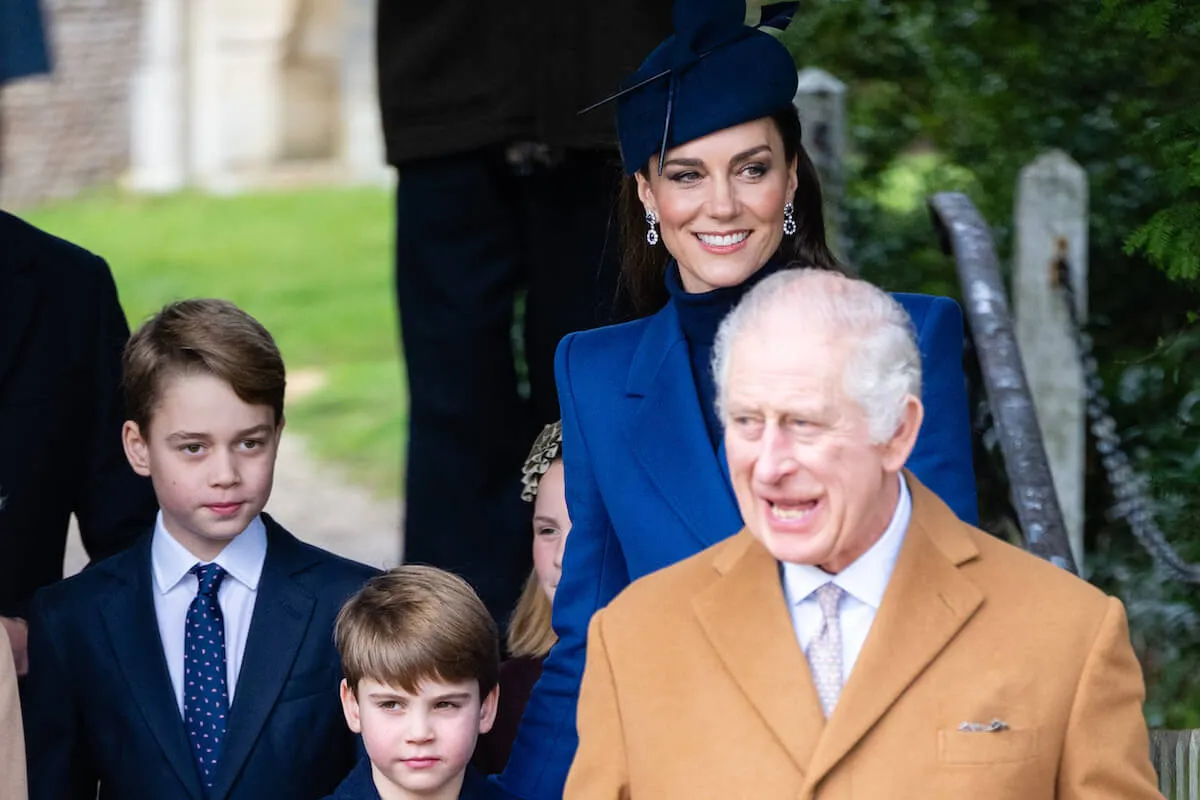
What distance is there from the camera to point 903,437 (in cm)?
264

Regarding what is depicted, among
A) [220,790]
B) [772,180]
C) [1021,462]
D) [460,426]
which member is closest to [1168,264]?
[1021,462]

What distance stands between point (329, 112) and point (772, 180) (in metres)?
14.3

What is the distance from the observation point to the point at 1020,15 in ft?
19.2

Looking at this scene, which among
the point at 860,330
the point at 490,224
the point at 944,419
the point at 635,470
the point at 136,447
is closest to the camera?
the point at 860,330

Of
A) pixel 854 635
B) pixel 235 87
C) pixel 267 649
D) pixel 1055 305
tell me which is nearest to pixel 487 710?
pixel 267 649

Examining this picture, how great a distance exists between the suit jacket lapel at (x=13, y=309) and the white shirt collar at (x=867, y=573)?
1.81 metres

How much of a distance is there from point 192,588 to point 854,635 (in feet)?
A: 4.65

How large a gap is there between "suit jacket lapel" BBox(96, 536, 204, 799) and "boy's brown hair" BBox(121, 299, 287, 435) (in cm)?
25

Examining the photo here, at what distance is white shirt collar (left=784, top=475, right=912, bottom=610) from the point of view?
106 inches

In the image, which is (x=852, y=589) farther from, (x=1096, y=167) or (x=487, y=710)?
(x=1096, y=167)

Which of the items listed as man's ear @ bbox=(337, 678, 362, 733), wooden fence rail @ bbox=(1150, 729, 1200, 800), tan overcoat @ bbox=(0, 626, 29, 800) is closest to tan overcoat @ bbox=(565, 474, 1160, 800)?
man's ear @ bbox=(337, 678, 362, 733)

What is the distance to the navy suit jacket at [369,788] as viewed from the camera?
11.1ft

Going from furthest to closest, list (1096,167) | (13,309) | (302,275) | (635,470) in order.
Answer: (302,275) < (1096,167) < (13,309) < (635,470)

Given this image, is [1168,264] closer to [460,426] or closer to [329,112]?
[460,426]
